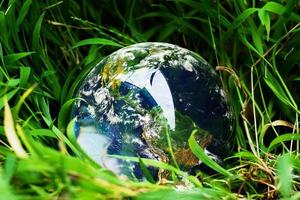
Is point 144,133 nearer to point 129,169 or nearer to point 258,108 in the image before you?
point 129,169

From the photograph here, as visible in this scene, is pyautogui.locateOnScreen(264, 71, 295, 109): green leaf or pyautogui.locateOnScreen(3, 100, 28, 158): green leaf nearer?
pyautogui.locateOnScreen(3, 100, 28, 158): green leaf

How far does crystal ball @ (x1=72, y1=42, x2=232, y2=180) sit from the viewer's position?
1024 mm

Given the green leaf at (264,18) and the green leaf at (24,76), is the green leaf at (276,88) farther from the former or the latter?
the green leaf at (24,76)

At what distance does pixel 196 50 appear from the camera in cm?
137

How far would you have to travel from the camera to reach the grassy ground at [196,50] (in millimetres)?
1019

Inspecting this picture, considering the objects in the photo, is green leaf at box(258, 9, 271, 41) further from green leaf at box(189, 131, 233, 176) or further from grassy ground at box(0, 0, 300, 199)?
green leaf at box(189, 131, 233, 176)

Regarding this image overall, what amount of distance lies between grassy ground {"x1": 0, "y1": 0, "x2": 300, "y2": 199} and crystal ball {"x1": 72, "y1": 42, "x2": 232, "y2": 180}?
40mm

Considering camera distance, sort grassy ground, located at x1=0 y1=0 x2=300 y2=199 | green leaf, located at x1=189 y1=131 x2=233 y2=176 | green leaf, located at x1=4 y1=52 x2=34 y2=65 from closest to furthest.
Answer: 1. green leaf, located at x1=189 y1=131 x2=233 y2=176
2. grassy ground, located at x1=0 y1=0 x2=300 y2=199
3. green leaf, located at x1=4 y1=52 x2=34 y2=65

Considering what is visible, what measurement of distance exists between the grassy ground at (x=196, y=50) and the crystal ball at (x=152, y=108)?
0.04m

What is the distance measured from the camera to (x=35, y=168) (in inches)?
24.7

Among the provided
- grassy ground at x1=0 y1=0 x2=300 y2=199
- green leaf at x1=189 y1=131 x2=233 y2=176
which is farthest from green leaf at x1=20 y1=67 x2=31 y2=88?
green leaf at x1=189 y1=131 x2=233 y2=176

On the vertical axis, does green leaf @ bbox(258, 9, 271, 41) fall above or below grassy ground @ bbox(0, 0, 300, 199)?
above

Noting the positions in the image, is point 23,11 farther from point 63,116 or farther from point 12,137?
point 12,137

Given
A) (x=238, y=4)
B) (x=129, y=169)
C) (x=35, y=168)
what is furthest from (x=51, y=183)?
(x=238, y=4)
